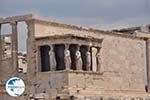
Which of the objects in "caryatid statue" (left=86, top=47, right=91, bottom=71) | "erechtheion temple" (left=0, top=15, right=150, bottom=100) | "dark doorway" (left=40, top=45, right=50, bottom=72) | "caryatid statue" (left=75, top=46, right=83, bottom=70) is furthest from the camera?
"caryatid statue" (left=86, top=47, right=91, bottom=71)

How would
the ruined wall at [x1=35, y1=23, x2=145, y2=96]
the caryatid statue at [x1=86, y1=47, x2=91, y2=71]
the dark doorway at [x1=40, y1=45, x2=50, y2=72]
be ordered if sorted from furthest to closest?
the caryatid statue at [x1=86, y1=47, x2=91, y2=71], the ruined wall at [x1=35, y1=23, x2=145, y2=96], the dark doorway at [x1=40, y1=45, x2=50, y2=72]

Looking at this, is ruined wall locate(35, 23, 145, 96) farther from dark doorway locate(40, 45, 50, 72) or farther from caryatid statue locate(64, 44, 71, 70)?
caryatid statue locate(64, 44, 71, 70)


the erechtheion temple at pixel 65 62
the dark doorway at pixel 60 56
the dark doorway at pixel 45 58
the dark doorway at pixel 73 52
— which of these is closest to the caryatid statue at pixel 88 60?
the erechtheion temple at pixel 65 62

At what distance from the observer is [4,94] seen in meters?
27.5

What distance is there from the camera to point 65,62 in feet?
92.1

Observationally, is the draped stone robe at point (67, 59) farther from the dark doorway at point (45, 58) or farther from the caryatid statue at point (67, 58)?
the dark doorway at point (45, 58)

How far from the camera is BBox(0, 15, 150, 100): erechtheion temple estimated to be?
2780cm

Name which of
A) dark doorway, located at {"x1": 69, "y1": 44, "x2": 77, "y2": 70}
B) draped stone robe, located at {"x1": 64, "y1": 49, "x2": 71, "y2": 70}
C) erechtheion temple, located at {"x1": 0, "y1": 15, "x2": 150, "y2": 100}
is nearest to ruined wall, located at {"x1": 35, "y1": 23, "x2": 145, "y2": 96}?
erechtheion temple, located at {"x1": 0, "y1": 15, "x2": 150, "y2": 100}

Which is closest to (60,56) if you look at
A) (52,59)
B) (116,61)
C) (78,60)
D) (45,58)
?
(52,59)

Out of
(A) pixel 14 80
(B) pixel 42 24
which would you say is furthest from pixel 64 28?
(A) pixel 14 80

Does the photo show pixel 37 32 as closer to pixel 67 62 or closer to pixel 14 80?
pixel 67 62

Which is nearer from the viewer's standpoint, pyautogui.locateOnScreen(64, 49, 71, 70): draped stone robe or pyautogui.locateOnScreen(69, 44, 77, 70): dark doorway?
pyautogui.locateOnScreen(64, 49, 71, 70): draped stone robe

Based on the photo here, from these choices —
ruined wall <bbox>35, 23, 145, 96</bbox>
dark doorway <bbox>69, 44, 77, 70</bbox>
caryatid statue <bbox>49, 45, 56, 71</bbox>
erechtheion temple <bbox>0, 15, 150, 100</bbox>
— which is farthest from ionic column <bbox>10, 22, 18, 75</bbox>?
dark doorway <bbox>69, 44, 77, 70</bbox>

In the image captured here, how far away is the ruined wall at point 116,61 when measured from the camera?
29.5 meters
